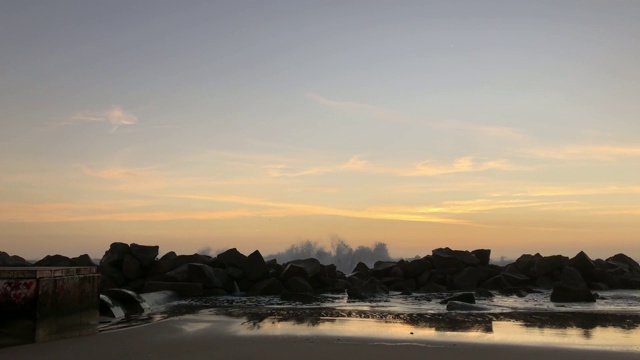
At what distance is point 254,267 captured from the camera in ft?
71.2

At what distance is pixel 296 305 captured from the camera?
633 inches

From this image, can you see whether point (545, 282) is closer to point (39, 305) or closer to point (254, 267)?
point (254, 267)

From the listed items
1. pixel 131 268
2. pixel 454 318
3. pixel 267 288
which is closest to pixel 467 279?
pixel 267 288

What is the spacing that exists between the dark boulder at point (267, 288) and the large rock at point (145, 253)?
4472 mm

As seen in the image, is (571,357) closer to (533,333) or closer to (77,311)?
(533,333)

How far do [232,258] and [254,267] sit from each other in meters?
1.22

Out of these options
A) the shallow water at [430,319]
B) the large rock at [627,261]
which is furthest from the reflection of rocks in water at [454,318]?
the large rock at [627,261]

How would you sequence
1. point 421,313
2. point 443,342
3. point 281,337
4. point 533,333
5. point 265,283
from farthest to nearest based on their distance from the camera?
point 265,283 → point 421,313 → point 533,333 → point 281,337 → point 443,342

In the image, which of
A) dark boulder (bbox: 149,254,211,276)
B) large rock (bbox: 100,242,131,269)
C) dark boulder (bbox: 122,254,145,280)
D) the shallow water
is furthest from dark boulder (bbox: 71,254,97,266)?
the shallow water

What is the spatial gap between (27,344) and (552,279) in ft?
73.9

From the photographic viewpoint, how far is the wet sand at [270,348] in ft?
25.0

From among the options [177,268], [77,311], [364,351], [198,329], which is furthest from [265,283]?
[364,351]

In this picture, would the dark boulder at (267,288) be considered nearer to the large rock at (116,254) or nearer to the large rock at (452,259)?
the large rock at (116,254)

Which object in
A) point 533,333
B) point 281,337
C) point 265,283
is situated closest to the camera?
point 281,337
